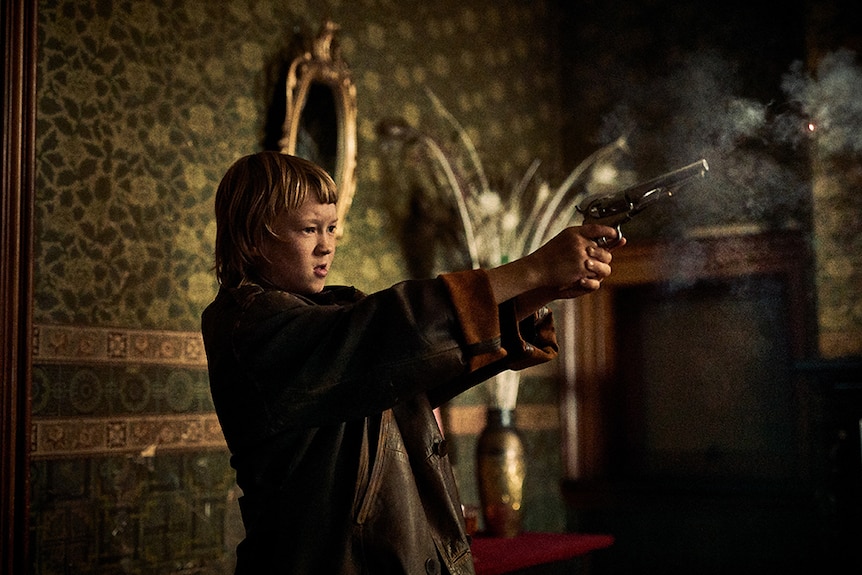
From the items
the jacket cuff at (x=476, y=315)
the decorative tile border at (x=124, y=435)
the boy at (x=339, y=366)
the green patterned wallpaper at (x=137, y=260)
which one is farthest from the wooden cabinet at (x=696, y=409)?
the jacket cuff at (x=476, y=315)

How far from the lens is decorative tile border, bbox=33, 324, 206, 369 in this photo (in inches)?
94.4

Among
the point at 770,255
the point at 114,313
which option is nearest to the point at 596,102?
the point at 770,255

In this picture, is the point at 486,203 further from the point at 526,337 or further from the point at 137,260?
the point at 526,337

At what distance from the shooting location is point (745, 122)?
173 inches

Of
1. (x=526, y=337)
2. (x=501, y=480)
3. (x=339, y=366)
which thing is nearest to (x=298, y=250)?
(x=339, y=366)

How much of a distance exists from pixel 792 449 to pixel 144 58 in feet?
9.98

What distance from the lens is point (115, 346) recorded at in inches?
101

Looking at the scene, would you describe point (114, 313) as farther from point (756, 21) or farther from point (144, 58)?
point (756, 21)

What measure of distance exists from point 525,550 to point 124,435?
4.42ft

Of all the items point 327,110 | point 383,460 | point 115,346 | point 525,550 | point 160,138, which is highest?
point 327,110

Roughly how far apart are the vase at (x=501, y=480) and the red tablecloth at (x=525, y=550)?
0.06m

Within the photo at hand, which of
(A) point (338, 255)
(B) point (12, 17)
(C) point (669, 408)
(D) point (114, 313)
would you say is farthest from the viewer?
(C) point (669, 408)

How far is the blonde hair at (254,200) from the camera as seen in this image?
1.57 meters

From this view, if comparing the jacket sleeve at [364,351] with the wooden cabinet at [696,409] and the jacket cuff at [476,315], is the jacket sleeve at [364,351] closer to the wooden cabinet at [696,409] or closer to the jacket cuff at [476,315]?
the jacket cuff at [476,315]
